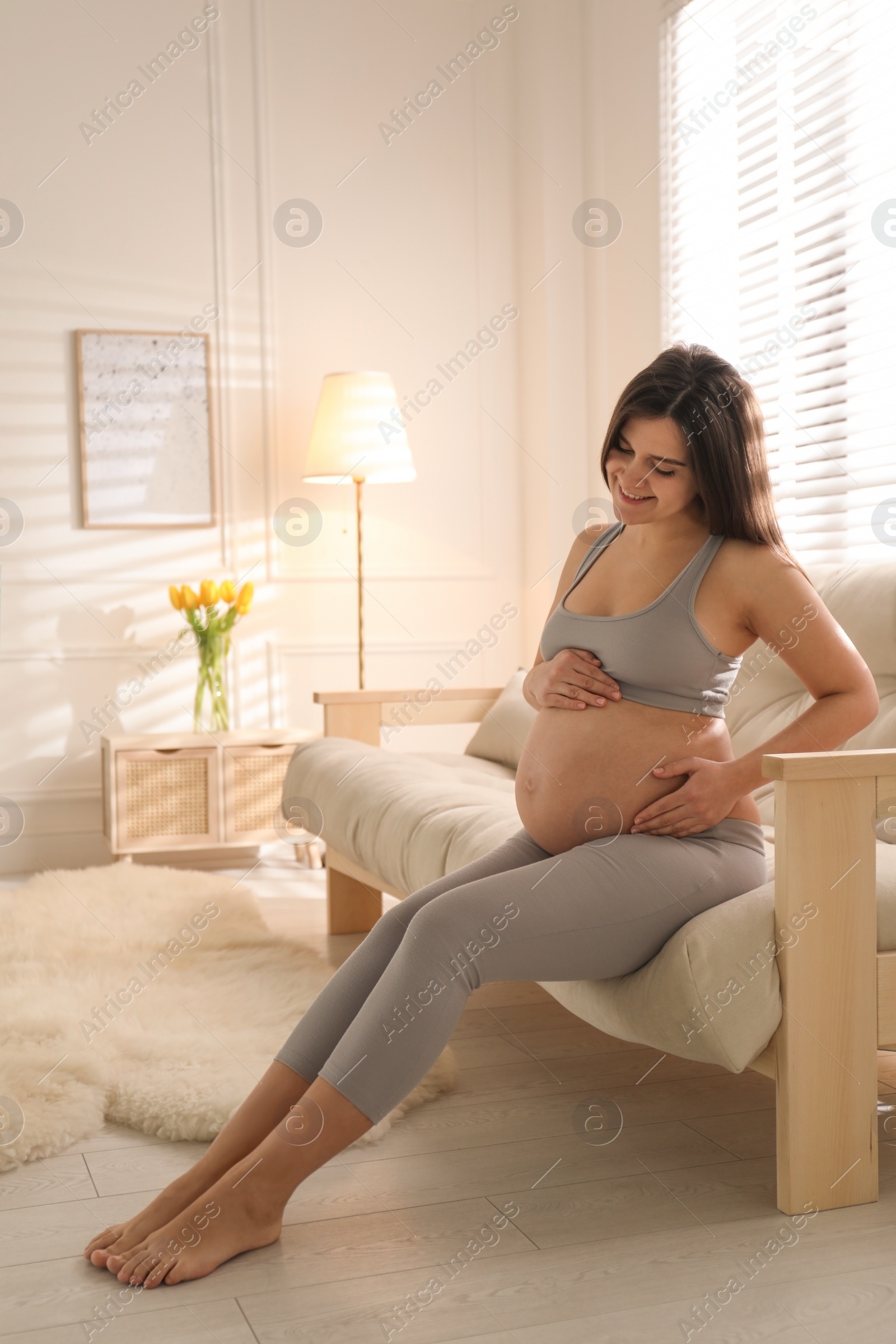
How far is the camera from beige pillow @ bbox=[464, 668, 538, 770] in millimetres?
2938

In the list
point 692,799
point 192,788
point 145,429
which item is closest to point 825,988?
point 692,799

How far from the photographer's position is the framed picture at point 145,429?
3.95m

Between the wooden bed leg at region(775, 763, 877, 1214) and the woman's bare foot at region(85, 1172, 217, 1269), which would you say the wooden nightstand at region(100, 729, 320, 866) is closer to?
the woman's bare foot at region(85, 1172, 217, 1269)

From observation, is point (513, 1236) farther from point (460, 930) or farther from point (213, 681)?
point (213, 681)

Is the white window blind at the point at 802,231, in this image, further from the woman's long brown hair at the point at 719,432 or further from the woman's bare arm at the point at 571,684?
the woman's bare arm at the point at 571,684

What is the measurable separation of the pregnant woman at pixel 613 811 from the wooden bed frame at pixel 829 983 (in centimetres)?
7

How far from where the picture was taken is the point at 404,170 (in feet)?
14.0

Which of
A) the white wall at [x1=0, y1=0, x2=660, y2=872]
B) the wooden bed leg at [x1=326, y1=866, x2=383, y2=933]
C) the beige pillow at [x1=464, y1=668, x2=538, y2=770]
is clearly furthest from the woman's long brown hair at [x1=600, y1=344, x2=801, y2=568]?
the white wall at [x1=0, y1=0, x2=660, y2=872]

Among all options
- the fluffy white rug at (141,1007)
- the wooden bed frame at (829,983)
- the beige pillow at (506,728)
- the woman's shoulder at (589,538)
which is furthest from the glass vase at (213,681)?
the wooden bed frame at (829,983)

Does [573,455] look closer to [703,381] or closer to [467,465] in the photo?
[467,465]

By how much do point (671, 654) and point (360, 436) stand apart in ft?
8.31

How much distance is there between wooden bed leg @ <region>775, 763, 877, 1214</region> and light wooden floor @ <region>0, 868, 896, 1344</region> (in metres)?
0.07

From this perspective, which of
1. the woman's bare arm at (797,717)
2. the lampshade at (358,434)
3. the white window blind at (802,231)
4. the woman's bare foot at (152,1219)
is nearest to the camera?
the woman's bare foot at (152,1219)

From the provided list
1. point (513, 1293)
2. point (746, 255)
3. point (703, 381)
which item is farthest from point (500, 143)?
point (513, 1293)
